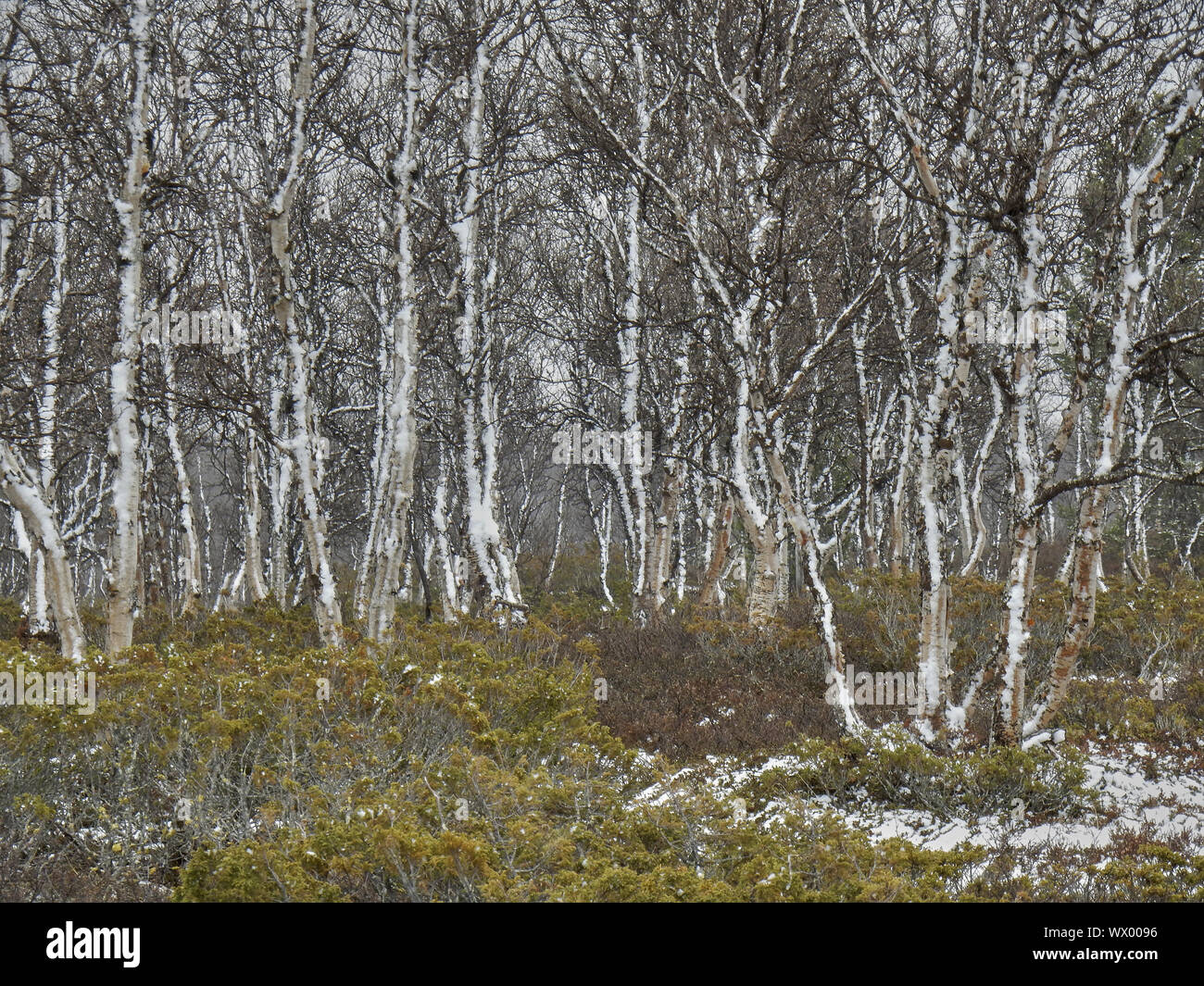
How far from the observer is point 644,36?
10.6 m

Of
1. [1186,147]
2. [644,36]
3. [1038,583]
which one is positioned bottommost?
[1038,583]

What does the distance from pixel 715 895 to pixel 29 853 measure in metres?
3.47

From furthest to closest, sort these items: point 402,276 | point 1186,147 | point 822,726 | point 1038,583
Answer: point 1186,147 < point 1038,583 < point 402,276 < point 822,726

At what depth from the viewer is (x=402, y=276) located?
8898 millimetres

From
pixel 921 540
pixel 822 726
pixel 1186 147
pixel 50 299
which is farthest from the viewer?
pixel 1186 147

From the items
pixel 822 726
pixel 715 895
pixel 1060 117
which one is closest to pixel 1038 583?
pixel 822 726

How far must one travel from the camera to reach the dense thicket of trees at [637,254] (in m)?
6.83

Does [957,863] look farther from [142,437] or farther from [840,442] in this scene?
[840,442]

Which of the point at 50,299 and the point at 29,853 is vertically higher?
the point at 50,299

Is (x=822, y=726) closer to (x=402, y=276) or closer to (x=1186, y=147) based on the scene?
(x=402, y=276)

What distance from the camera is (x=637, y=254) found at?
12578mm

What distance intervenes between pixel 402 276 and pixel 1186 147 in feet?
51.7

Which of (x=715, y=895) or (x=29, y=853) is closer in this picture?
(x=715, y=895)

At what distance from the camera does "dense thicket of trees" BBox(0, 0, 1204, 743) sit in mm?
6828
